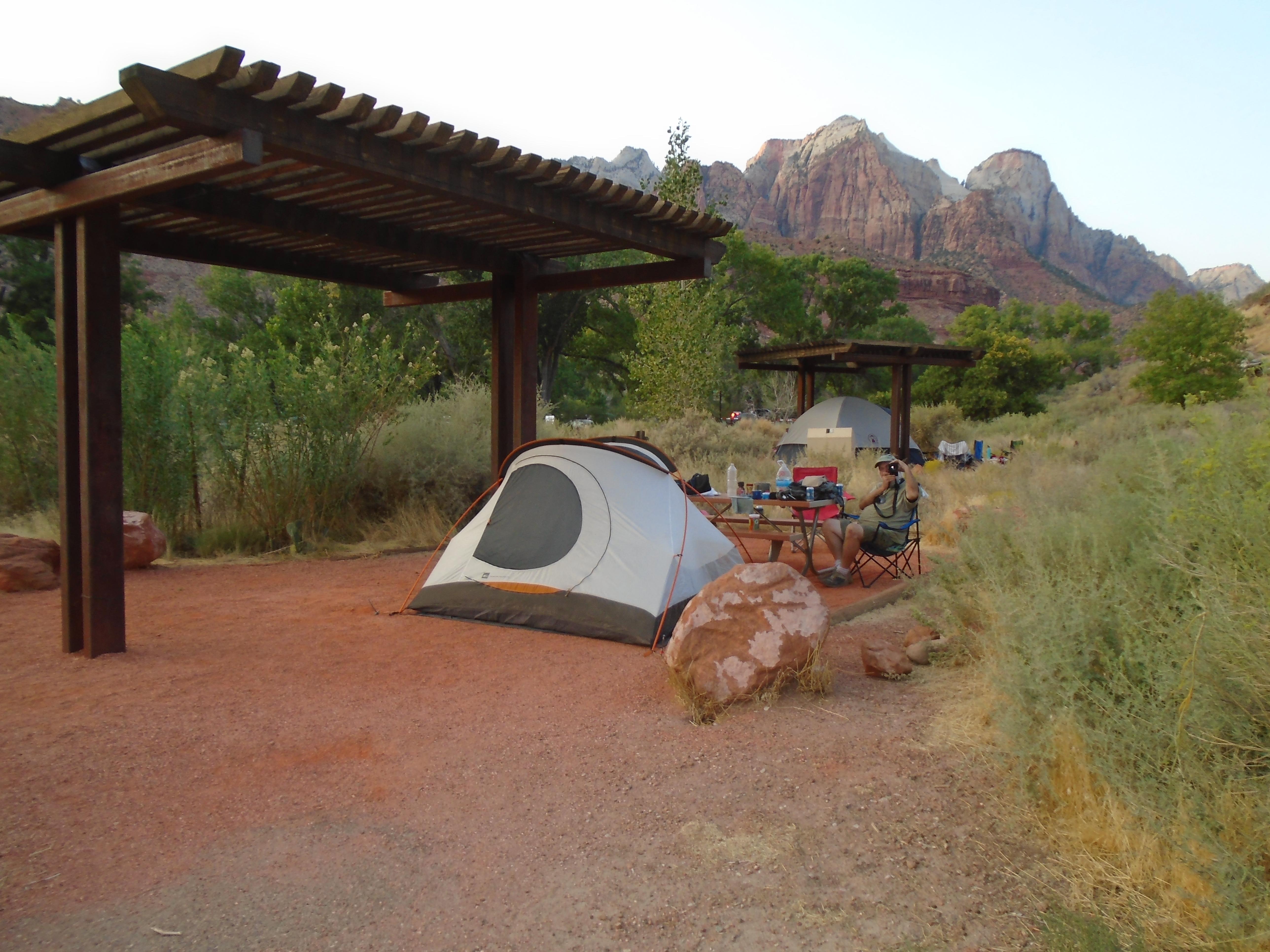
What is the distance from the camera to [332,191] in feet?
19.6

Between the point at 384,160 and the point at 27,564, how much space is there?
5103mm

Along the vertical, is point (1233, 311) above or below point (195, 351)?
above

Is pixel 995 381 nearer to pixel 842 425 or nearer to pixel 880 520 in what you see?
pixel 842 425

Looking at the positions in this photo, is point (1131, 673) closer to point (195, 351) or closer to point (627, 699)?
point (627, 699)

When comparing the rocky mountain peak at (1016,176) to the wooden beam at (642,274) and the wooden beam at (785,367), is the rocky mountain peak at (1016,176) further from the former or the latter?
the wooden beam at (642,274)

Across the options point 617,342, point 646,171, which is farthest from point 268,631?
point 646,171

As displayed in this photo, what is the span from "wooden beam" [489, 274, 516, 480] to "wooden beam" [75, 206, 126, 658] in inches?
131

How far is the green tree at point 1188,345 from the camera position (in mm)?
20781

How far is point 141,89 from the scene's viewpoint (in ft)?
12.6

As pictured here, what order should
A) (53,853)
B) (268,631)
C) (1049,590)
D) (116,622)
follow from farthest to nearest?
(268,631), (116,622), (1049,590), (53,853)

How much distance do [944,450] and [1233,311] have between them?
31.2 feet

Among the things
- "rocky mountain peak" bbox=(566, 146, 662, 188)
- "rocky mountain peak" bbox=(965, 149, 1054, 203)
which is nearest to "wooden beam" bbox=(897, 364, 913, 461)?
"rocky mountain peak" bbox=(566, 146, 662, 188)

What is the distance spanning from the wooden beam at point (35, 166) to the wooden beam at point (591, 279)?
3506mm

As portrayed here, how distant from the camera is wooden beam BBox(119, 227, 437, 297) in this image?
7.00 m
